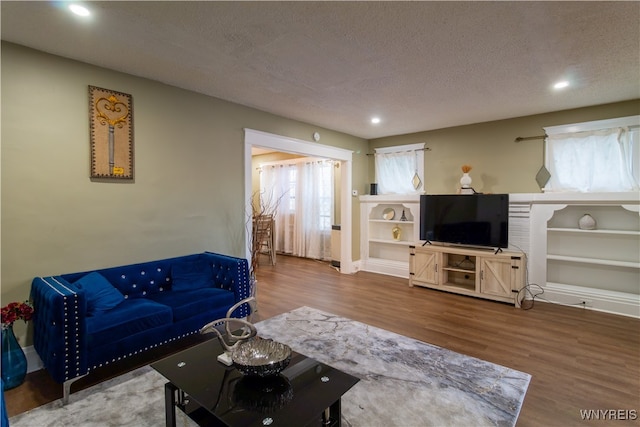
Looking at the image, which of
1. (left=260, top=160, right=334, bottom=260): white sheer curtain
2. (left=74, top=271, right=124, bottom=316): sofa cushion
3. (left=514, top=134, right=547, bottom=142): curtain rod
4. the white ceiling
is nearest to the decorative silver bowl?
(left=74, top=271, right=124, bottom=316): sofa cushion

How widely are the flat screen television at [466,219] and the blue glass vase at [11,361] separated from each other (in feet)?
15.4

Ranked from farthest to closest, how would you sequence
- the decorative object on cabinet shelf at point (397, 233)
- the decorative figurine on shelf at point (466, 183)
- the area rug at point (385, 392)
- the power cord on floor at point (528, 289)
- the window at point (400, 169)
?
Answer: the decorative object on cabinet shelf at point (397, 233) → the window at point (400, 169) → the decorative figurine on shelf at point (466, 183) → the power cord on floor at point (528, 289) → the area rug at point (385, 392)

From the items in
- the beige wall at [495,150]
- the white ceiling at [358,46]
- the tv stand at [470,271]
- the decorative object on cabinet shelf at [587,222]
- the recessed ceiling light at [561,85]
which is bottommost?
the tv stand at [470,271]

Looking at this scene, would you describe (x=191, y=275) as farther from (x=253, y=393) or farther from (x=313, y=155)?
(x=313, y=155)

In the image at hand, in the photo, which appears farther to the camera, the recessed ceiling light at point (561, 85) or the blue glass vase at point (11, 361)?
the recessed ceiling light at point (561, 85)

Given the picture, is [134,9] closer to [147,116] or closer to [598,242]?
[147,116]

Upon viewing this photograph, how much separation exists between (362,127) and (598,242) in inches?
138

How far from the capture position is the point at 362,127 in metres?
4.99

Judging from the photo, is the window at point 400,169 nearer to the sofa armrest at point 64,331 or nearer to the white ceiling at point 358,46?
the white ceiling at point 358,46

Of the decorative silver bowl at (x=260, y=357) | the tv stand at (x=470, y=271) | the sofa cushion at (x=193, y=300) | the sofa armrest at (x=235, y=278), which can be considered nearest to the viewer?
the decorative silver bowl at (x=260, y=357)

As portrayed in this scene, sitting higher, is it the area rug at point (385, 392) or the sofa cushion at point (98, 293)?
the sofa cushion at point (98, 293)

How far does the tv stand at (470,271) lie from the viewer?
3953mm

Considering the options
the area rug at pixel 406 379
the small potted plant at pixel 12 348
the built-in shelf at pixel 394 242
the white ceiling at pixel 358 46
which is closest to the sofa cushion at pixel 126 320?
the small potted plant at pixel 12 348

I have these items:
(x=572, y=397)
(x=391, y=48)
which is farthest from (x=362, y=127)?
(x=572, y=397)
